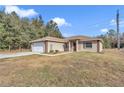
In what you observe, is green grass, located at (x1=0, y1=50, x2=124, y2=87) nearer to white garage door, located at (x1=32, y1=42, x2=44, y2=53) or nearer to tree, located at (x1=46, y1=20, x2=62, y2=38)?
white garage door, located at (x1=32, y1=42, x2=44, y2=53)

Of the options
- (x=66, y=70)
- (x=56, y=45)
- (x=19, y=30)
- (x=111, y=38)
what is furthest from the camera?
(x=56, y=45)

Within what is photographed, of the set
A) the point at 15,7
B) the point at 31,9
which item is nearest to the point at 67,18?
the point at 31,9

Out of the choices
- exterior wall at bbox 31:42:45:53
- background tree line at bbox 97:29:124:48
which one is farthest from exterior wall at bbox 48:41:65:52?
background tree line at bbox 97:29:124:48

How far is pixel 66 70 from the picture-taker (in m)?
6.68

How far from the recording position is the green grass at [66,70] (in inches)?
244

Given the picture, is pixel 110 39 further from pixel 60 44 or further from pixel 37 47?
pixel 37 47

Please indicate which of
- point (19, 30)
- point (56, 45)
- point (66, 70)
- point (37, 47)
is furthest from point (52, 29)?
point (66, 70)

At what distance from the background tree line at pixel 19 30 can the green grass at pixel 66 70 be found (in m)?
0.52

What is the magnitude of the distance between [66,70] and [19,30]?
1972 millimetres

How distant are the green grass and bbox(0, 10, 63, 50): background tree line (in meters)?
0.52

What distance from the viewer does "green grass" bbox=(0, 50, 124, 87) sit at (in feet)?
20.4

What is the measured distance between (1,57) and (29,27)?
135 centimetres
